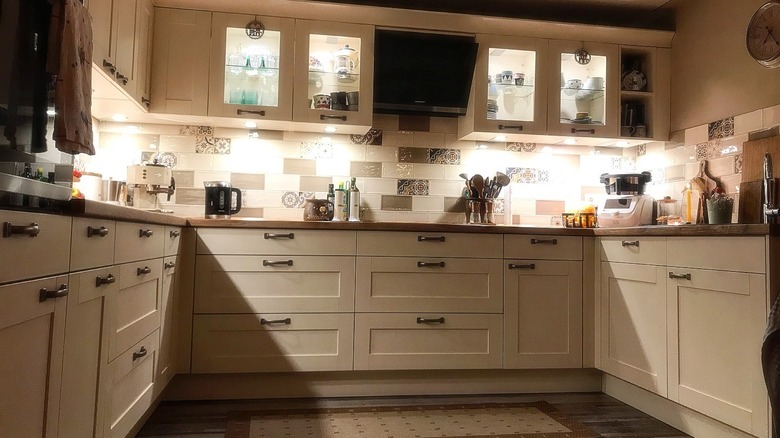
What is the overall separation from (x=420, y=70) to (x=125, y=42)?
1.56m

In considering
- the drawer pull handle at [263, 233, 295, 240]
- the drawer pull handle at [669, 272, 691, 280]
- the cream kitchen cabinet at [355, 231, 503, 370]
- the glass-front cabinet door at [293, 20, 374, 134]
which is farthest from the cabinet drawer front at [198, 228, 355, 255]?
the drawer pull handle at [669, 272, 691, 280]

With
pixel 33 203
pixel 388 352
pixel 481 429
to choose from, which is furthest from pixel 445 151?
pixel 33 203

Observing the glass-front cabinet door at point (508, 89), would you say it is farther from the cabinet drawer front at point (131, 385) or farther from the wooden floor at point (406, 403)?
the cabinet drawer front at point (131, 385)

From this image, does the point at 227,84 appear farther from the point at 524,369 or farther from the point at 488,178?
the point at 524,369

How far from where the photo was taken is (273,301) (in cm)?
263

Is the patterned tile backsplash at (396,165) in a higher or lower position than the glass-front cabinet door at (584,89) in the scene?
lower

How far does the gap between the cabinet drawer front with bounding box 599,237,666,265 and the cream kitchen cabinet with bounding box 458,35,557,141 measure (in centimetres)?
83

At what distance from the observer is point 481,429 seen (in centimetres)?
233

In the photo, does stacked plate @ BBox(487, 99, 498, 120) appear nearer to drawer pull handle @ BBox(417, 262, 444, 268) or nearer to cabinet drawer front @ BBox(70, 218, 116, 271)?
drawer pull handle @ BBox(417, 262, 444, 268)

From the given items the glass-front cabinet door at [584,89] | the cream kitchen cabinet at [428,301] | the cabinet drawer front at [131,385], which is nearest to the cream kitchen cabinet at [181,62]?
the cream kitchen cabinet at [428,301]

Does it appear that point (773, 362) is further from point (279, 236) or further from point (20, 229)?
point (279, 236)

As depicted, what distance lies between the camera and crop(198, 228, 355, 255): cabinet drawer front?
8.56ft

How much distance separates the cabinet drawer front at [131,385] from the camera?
1667 mm

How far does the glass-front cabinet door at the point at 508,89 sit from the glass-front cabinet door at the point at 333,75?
2.13 feet
